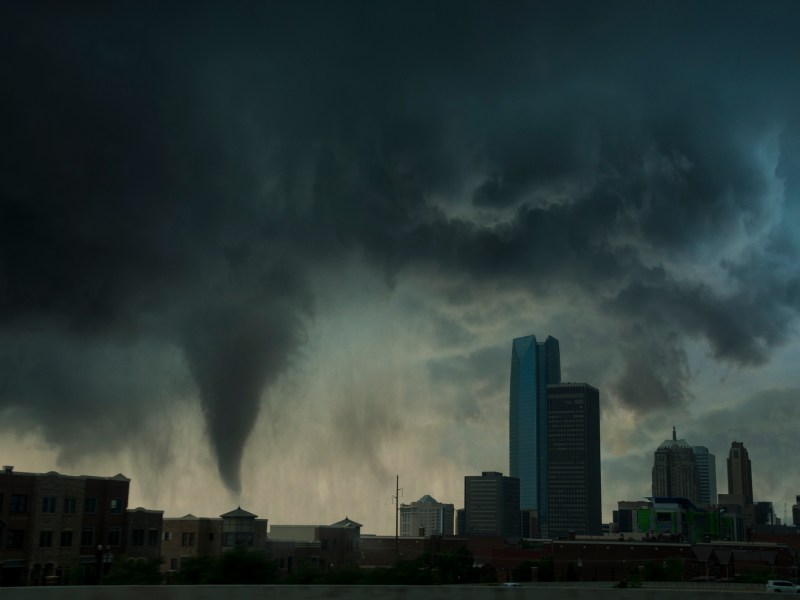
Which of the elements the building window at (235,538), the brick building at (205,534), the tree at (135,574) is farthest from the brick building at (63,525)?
the tree at (135,574)

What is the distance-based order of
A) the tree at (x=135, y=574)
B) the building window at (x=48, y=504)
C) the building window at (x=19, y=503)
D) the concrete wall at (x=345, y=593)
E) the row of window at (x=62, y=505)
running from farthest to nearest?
the building window at (x=48, y=504) < the row of window at (x=62, y=505) < the building window at (x=19, y=503) < the tree at (x=135, y=574) < the concrete wall at (x=345, y=593)

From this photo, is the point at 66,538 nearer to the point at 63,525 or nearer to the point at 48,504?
the point at 63,525

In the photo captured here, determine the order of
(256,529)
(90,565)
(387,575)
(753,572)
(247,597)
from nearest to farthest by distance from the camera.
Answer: (247,597) → (387,575) → (90,565) → (256,529) → (753,572)

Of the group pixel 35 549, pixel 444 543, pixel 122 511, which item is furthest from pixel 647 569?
pixel 35 549

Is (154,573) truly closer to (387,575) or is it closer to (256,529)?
(387,575)

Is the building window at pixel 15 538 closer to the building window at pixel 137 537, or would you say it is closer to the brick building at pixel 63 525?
the brick building at pixel 63 525
